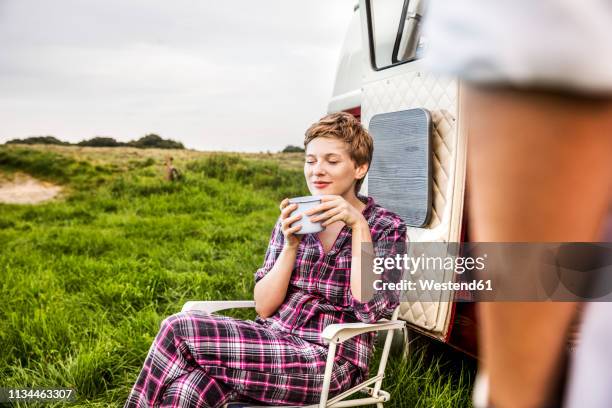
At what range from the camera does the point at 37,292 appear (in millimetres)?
3625

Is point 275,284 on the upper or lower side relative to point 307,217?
lower

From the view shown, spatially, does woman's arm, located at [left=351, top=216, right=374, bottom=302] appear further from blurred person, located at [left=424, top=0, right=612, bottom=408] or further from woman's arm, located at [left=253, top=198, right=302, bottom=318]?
blurred person, located at [left=424, top=0, right=612, bottom=408]

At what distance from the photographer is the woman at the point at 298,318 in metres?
1.79

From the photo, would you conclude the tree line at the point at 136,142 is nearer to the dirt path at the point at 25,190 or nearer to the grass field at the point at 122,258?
the grass field at the point at 122,258

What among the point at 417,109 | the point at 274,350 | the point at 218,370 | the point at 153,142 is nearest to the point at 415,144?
the point at 417,109

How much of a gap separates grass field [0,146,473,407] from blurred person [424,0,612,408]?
2084 millimetres

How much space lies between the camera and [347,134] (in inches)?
77.9

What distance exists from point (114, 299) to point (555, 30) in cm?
358

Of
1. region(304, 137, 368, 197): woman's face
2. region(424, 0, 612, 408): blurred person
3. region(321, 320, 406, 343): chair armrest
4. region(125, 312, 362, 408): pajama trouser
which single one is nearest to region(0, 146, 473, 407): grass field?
region(321, 320, 406, 343): chair armrest

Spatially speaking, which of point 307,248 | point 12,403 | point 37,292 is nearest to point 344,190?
point 307,248

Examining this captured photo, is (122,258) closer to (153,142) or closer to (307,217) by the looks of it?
(307,217)

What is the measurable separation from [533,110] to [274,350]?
1642mm

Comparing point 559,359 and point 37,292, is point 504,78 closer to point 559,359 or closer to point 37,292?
point 559,359

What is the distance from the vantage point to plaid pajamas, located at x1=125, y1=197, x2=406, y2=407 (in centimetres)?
179
